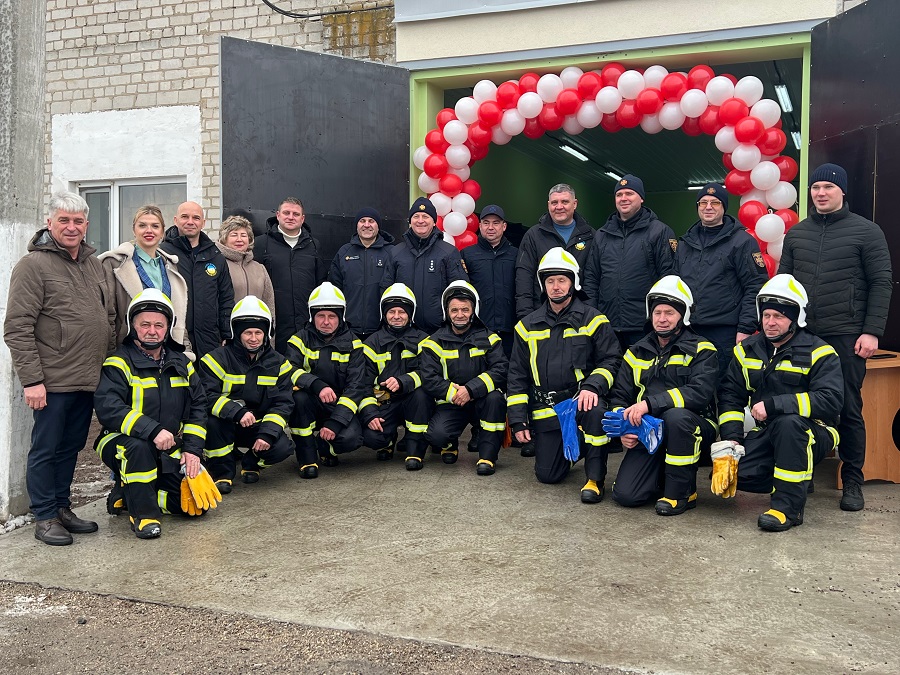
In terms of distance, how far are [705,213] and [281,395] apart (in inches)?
125

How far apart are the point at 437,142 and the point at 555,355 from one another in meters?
3.14

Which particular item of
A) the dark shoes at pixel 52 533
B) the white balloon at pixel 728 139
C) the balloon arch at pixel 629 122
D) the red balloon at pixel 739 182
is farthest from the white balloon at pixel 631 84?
the dark shoes at pixel 52 533

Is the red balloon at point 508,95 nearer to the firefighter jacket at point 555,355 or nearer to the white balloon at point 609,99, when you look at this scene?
the white balloon at point 609,99

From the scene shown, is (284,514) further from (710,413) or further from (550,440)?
(710,413)

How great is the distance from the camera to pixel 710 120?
280 inches

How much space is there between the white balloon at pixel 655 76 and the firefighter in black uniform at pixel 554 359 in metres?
2.38

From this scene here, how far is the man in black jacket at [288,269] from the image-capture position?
6.84 meters

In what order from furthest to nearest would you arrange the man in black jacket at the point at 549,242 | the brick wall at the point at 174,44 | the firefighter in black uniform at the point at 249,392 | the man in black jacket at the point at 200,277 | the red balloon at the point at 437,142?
the brick wall at the point at 174,44 < the red balloon at the point at 437,142 < the man in black jacket at the point at 549,242 < the man in black jacket at the point at 200,277 < the firefighter in black uniform at the point at 249,392

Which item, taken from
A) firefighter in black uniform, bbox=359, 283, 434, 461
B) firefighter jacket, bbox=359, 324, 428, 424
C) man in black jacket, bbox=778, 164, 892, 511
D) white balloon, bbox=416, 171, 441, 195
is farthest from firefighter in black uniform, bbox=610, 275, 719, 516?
white balloon, bbox=416, 171, 441, 195

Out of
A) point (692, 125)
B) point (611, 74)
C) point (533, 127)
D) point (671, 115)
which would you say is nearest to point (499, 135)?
point (533, 127)

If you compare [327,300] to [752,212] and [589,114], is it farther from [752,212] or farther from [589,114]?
[752,212]

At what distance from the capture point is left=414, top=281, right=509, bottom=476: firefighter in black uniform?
610 centimetres

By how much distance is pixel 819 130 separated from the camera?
6.72 metres

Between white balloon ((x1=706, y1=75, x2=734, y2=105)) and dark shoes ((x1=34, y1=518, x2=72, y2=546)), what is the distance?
5784mm
